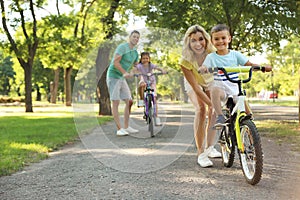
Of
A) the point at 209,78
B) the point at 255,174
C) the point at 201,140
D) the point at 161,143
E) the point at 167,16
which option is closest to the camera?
the point at 255,174

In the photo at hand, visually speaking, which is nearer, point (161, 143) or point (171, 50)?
point (171, 50)

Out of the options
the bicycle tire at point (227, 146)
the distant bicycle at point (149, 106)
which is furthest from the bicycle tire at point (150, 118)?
the bicycle tire at point (227, 146)

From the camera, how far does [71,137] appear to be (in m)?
8.88

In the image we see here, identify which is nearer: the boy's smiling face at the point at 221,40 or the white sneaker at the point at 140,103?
the boy's smiling face at the point at 221,40

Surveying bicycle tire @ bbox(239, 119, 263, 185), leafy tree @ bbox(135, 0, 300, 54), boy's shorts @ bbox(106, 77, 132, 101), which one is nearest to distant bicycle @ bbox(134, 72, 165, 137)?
boy's shorts @ bbox(106, 77, 132, 101)

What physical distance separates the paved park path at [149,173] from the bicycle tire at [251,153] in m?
0.11

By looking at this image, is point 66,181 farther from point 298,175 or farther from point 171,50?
point 298,175

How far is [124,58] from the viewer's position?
4289 millimetres

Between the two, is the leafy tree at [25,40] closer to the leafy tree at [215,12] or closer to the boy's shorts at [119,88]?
the leafy tree at [215,12]

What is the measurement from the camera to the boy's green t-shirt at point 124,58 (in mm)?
4203

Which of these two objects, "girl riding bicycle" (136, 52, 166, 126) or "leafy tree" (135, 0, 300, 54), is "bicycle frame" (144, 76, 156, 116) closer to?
"girl riding bicycle" (136, 52, 166, 126)

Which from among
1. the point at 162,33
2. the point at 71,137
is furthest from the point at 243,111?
the point at 71,137

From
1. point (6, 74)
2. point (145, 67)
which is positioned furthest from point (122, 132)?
point (6, 74)

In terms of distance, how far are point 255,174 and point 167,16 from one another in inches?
349
